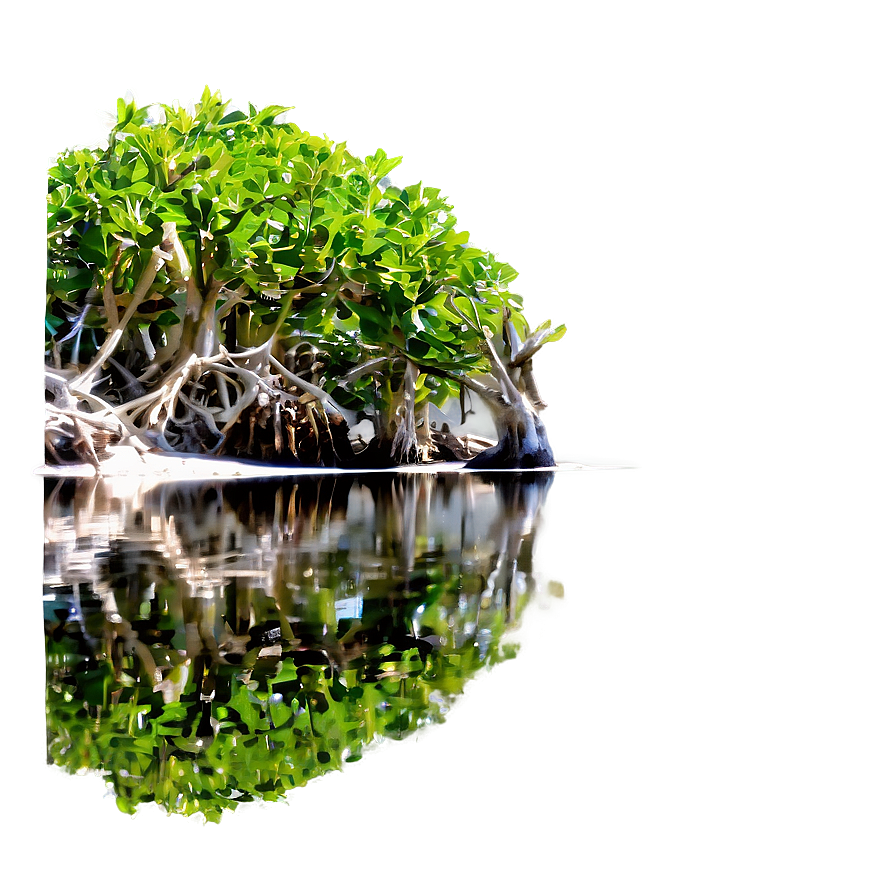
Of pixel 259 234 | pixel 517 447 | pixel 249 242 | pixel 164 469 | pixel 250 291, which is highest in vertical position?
pixel 259 234

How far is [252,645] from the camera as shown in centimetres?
192

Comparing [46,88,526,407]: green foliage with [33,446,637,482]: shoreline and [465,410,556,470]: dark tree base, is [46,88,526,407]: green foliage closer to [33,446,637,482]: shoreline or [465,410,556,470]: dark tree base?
[465,410,556,470]: dark tree base

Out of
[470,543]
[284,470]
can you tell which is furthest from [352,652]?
[284,470]

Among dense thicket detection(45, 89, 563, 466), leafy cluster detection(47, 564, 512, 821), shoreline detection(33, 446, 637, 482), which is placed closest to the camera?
leafy cluster detection(47, 564, 512, 821)

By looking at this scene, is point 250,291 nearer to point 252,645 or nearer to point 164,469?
point 164,469

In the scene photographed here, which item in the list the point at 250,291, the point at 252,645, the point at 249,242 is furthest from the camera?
the point at 250,291

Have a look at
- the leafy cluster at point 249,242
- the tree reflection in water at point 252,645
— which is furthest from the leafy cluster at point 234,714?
the leafy cluster at point 249,242

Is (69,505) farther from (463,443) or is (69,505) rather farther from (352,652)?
(463,443)

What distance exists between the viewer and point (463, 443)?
17.6 m

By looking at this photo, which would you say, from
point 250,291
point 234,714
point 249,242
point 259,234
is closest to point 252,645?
point 234,714

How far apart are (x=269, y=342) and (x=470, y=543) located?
933cm

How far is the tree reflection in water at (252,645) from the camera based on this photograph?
1441 millimetres

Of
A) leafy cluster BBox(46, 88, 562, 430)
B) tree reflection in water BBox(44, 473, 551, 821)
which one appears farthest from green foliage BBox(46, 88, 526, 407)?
tree reflection in water BBox(44, 473, 551, 821)

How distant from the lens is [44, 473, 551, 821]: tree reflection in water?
4.73 feet
